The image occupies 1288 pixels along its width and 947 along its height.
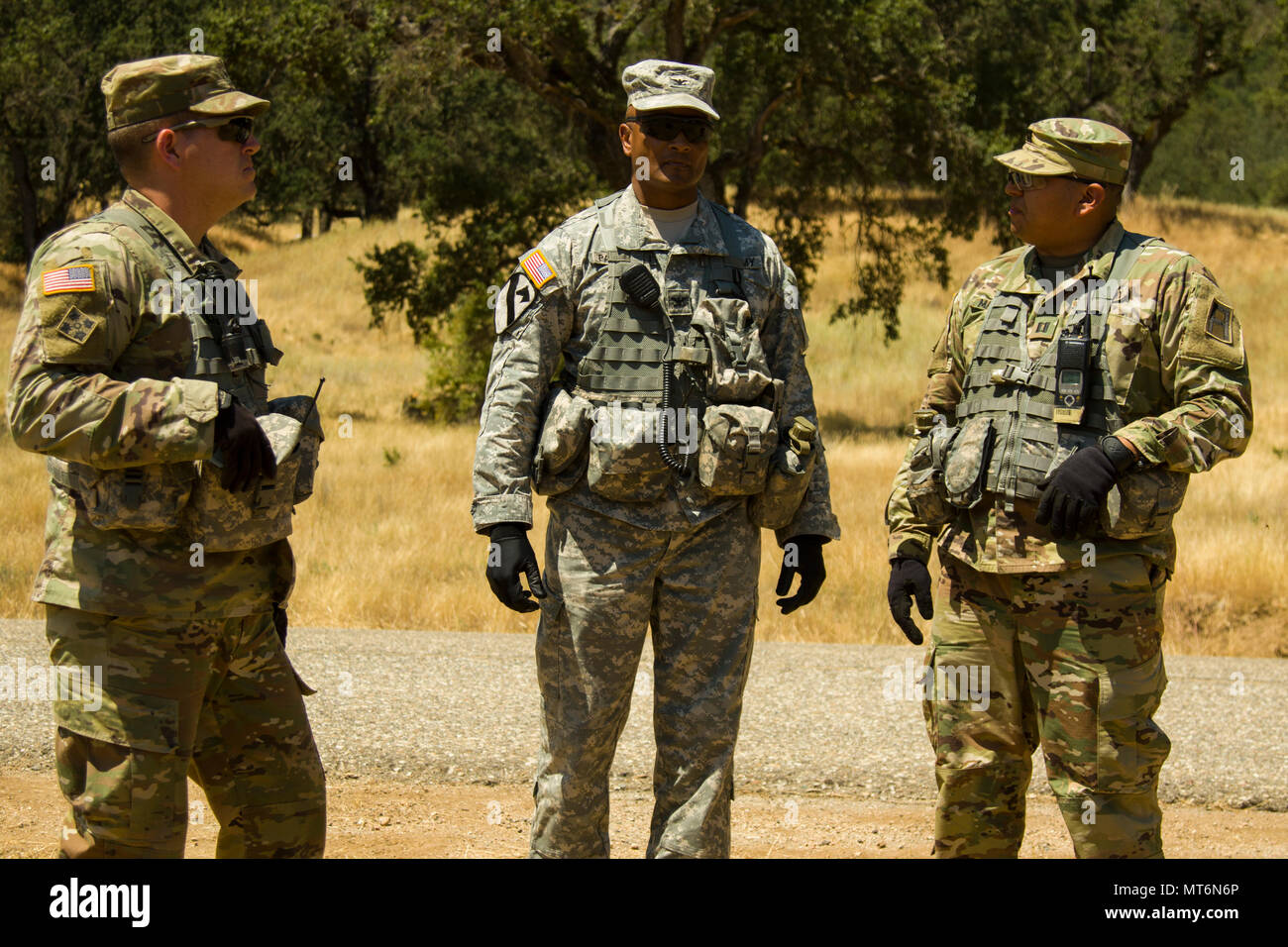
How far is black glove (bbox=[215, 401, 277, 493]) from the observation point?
2982 mm

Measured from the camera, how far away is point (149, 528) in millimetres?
3025

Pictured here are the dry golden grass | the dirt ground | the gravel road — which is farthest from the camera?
the dry golden grass

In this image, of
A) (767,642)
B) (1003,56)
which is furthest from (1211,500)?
(1003,56)

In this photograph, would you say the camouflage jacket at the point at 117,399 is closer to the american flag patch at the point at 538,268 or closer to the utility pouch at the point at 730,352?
the american flag patch at the point at 538,268

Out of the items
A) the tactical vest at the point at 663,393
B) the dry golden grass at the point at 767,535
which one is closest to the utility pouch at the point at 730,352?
the tactical vest at the point at 663,393

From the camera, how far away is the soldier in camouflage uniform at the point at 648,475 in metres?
3.34

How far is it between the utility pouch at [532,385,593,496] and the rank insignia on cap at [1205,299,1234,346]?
5.34 feet

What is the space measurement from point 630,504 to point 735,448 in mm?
315

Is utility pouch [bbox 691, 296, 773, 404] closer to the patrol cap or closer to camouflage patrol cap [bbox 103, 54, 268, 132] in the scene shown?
the patrol cap

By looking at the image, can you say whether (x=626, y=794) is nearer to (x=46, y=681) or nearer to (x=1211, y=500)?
(x=46, y=681)

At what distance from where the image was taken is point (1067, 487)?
3365 mm

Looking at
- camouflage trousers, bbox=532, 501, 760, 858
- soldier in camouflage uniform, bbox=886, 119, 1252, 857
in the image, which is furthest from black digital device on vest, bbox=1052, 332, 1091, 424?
camouflage trousers, bbox=532, 501, 760, 858

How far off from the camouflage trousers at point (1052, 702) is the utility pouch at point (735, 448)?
2.41ft

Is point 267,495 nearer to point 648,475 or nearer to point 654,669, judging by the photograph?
point 648,475
